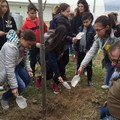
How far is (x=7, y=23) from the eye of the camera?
4.86 m

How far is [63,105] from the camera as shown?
14.2 ft

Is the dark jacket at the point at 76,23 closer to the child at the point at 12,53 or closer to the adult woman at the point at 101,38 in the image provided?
the adult woman at the point at 101,38

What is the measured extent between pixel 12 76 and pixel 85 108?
4.06ft

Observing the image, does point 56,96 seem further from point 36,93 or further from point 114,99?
point 114,99

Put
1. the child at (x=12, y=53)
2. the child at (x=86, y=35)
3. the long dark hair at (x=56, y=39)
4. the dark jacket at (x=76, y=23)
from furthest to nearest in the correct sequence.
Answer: the dark jacket at (x=76, y=23) → the child at (x=86, y=35) → the long dark hair at (x=56, y=39) → the child at (x=12, y=53)

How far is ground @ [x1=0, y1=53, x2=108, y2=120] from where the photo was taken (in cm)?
407

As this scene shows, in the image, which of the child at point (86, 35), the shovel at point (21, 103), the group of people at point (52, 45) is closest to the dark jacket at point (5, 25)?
the group of people at point (52, 45)

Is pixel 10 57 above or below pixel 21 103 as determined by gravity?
above

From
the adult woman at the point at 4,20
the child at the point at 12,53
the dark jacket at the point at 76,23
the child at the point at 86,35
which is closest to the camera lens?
the child at the point at 12,53

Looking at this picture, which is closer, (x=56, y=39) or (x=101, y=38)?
(x=101, y=38)

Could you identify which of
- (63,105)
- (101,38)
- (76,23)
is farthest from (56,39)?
(76,23)

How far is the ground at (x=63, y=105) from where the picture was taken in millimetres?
4074

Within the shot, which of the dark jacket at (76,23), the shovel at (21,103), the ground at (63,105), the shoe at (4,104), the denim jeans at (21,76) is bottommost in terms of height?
the ground at (63,105)

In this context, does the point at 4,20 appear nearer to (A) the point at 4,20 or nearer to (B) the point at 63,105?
(A) the point at 4,20
